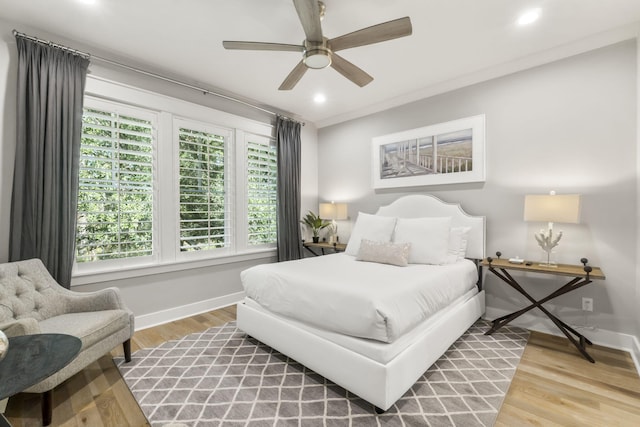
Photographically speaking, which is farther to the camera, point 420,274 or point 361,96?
point 361,96

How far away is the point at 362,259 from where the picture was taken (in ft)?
10.5

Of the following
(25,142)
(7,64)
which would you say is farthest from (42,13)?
(25,142)

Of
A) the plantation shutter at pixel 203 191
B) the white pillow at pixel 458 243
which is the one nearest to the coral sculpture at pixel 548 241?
the white pillow at pixel 458 243

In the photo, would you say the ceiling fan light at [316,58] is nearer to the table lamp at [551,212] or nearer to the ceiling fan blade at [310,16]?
the ceiling fan blade at [310,16]

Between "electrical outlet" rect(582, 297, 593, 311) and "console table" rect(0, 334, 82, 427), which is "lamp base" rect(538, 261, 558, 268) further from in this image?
"console table" rect(0, 334, 82, 427)

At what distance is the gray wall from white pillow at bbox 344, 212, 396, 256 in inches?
31.9

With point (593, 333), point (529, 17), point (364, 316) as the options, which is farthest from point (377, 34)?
point (593, 333)

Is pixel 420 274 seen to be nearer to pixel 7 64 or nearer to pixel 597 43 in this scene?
pixel 597 43

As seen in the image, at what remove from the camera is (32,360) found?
4.16 feet

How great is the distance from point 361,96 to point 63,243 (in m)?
3.66

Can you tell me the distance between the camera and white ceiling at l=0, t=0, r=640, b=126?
2.28m

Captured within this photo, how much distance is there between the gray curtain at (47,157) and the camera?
7.88ft

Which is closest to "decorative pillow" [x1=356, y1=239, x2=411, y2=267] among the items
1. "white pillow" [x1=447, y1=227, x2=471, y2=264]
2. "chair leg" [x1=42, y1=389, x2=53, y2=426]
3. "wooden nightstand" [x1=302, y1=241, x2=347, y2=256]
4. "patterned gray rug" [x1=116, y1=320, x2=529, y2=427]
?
"white pillow" [x1=447, y1=227, x2=471, y2=264]

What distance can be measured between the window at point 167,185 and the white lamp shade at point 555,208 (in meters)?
3.18
